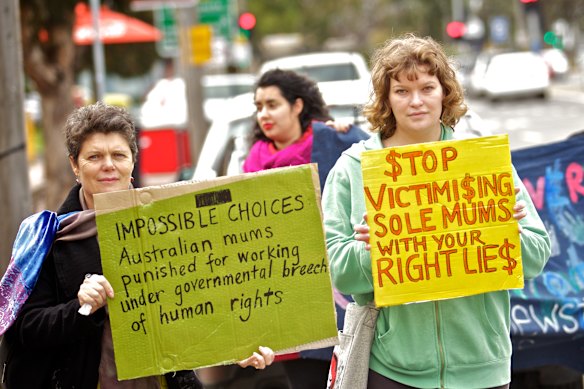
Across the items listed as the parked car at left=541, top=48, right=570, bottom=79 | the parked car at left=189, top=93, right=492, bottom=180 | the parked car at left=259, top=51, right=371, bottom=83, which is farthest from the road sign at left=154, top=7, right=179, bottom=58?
the parked car at left=541, top=48, right=570, bottom=79

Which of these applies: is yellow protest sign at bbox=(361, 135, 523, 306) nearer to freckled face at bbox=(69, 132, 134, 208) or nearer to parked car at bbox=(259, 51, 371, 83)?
freckled face at bbox=(69, 132, 134, 208)

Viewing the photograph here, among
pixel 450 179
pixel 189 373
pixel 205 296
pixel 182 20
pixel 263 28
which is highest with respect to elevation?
pixel 263 28

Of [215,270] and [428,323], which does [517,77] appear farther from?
[215,270]

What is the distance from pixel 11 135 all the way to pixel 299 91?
5.82ft

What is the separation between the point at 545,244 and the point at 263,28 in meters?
61.5

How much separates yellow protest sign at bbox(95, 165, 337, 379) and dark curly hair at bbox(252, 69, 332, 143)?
209 centimetres

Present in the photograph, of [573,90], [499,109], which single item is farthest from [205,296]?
[573,90]

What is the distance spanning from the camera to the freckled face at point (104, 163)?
3244 millimetres

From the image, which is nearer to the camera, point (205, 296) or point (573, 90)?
point (205, 296)

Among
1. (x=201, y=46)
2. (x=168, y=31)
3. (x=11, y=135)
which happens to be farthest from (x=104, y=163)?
(x=168, y=31)

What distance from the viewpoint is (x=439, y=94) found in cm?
340

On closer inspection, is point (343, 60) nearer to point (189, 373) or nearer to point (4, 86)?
point (4, 86)

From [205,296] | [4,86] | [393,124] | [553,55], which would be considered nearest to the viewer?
[205,296]

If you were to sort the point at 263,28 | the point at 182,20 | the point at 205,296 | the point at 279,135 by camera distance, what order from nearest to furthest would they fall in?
the point at 205,296
the point at 279,135
the point at 182,20
the point at 263,28
